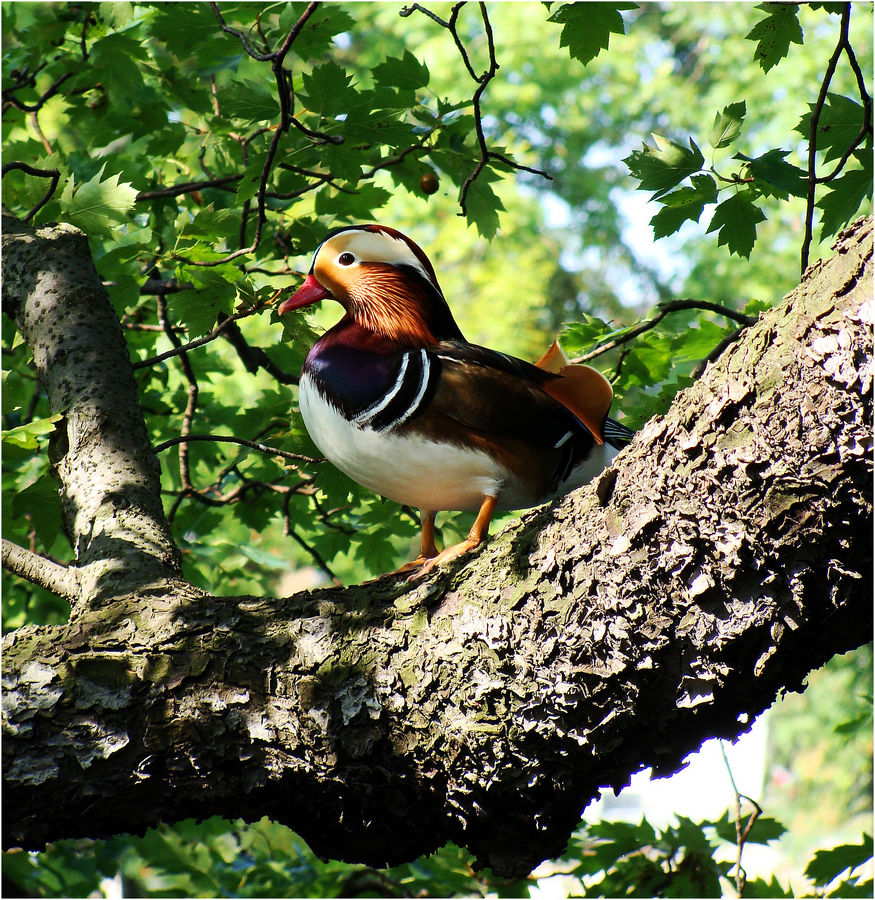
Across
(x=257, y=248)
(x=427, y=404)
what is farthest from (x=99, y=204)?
(x=427, y=404)

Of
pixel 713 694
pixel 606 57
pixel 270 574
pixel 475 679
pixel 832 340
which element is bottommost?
pixel 713 694

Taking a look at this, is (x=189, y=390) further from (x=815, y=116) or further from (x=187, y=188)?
(x=815, y=116)

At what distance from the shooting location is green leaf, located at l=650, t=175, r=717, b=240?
7.29ft

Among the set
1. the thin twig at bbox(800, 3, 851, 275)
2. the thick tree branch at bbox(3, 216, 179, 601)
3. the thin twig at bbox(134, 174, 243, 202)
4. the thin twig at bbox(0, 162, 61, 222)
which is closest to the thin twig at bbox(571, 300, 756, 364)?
the thin twig at bbox(800, 3, 851, 275)

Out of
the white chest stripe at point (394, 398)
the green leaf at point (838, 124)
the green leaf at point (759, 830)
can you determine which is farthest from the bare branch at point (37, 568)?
the green leaf at point (759, 830)

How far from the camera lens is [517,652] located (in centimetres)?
151

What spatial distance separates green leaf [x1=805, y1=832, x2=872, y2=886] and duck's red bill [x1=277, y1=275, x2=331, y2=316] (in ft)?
7.36

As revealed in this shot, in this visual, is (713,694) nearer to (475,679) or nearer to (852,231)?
(475,679)

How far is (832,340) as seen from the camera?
1.21 meters

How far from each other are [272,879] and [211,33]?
9.30 feet

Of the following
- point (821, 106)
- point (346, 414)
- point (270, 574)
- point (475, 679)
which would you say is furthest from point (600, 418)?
point (270, 574)

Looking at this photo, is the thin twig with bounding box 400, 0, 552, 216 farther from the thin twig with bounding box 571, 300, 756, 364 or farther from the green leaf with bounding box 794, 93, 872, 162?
the green leaf with bounding box 794, 93, 872, 162

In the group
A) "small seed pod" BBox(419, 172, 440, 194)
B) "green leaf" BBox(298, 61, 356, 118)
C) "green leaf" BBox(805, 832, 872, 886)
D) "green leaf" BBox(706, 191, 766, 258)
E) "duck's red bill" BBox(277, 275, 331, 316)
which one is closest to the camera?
"duck's red bill" BBox(277, 275, 331, 316)

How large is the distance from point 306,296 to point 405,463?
0.51 m
